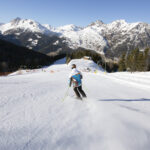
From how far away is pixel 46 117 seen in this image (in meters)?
4.56

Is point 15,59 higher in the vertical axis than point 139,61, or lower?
higher

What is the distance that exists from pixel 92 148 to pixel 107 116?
1.60 meters

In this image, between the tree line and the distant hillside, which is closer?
the tree line

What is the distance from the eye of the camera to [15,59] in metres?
105

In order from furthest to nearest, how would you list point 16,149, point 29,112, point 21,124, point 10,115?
point 29,112 < point 10,115 < point 21,124 < point 16,149

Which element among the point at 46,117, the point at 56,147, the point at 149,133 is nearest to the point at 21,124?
the point at 46,117

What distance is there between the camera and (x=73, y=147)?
9.82ft

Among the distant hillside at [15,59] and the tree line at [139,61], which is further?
the distant hillside at [15,59]

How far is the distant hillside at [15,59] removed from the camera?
8853 cm

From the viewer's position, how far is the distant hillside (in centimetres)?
8853

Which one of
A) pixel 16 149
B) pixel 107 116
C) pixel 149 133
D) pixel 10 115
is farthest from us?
pixel 10 115

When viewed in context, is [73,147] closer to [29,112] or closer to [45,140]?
[45,140]

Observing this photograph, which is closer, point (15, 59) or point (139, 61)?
point (139, 61)

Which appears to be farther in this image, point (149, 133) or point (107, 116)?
point (107, 116)
